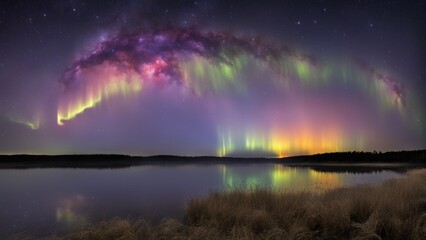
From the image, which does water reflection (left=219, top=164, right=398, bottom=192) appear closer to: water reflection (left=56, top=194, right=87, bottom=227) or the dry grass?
the dry grass

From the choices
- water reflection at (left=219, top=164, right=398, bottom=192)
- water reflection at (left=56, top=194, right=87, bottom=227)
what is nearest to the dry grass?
water reflection at (left=56, top=194, right=87, bottom=227)

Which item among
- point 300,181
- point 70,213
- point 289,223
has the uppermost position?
point 289,223

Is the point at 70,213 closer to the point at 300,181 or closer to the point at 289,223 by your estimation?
the point at 289,223

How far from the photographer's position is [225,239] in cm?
948

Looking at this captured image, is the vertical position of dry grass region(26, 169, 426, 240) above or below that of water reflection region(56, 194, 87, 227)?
above

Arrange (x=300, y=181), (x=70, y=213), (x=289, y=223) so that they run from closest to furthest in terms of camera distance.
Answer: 1. (x=289, y=223)
2. (x=70, y=213)
3. (x=300, y=181)

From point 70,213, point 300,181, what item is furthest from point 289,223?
point 300,181

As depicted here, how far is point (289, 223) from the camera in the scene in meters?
12.1

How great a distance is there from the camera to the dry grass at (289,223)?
10.1m

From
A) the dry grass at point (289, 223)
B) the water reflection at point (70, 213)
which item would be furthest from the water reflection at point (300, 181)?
the water reflection at point (70, 213)

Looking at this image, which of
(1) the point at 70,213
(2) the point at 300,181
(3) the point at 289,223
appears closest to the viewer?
(3) the point at 289,223

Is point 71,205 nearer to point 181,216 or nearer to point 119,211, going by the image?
point 119,211

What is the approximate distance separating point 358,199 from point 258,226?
4.22 m

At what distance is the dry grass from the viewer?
1005cm
